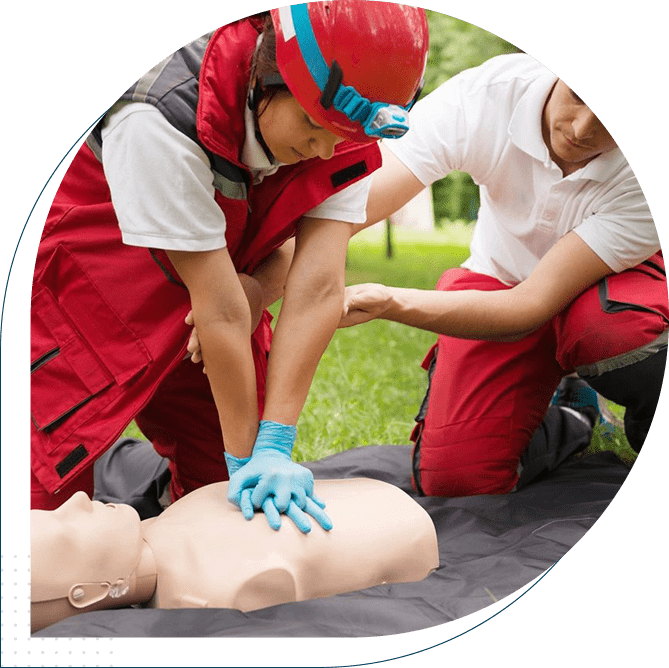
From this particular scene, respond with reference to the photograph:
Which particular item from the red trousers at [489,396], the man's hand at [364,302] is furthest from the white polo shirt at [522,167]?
the man's hand at [364,302]

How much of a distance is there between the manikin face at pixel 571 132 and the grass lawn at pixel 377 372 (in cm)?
86

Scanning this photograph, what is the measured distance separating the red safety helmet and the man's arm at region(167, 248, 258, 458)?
34cm

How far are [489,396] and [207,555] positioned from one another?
1067 mm

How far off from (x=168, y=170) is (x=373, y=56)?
400mm

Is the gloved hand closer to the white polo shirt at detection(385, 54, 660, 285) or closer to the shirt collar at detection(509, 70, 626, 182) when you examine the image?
the white polo shirt at detection(385, 54, 660, 285)

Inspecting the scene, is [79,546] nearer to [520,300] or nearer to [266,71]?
[266,71]

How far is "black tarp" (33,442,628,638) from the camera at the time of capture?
162 cm

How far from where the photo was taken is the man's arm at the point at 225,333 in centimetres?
177

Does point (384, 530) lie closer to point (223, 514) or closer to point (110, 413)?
point (223, 514)

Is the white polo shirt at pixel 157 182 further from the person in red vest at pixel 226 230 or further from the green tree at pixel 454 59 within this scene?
the green tree at pixel 454 59

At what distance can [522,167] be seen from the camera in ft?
7.88

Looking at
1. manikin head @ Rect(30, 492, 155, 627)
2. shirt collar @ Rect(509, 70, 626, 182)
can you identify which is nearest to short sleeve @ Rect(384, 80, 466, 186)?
shirt collar @ Rect(509, 70, 626, 182)

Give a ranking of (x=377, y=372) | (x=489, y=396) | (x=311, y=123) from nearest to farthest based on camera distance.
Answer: (x=311, y=123), (x=489, y=396), (x=377, y=372)

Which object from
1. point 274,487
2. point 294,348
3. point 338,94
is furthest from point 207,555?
point 338,94
